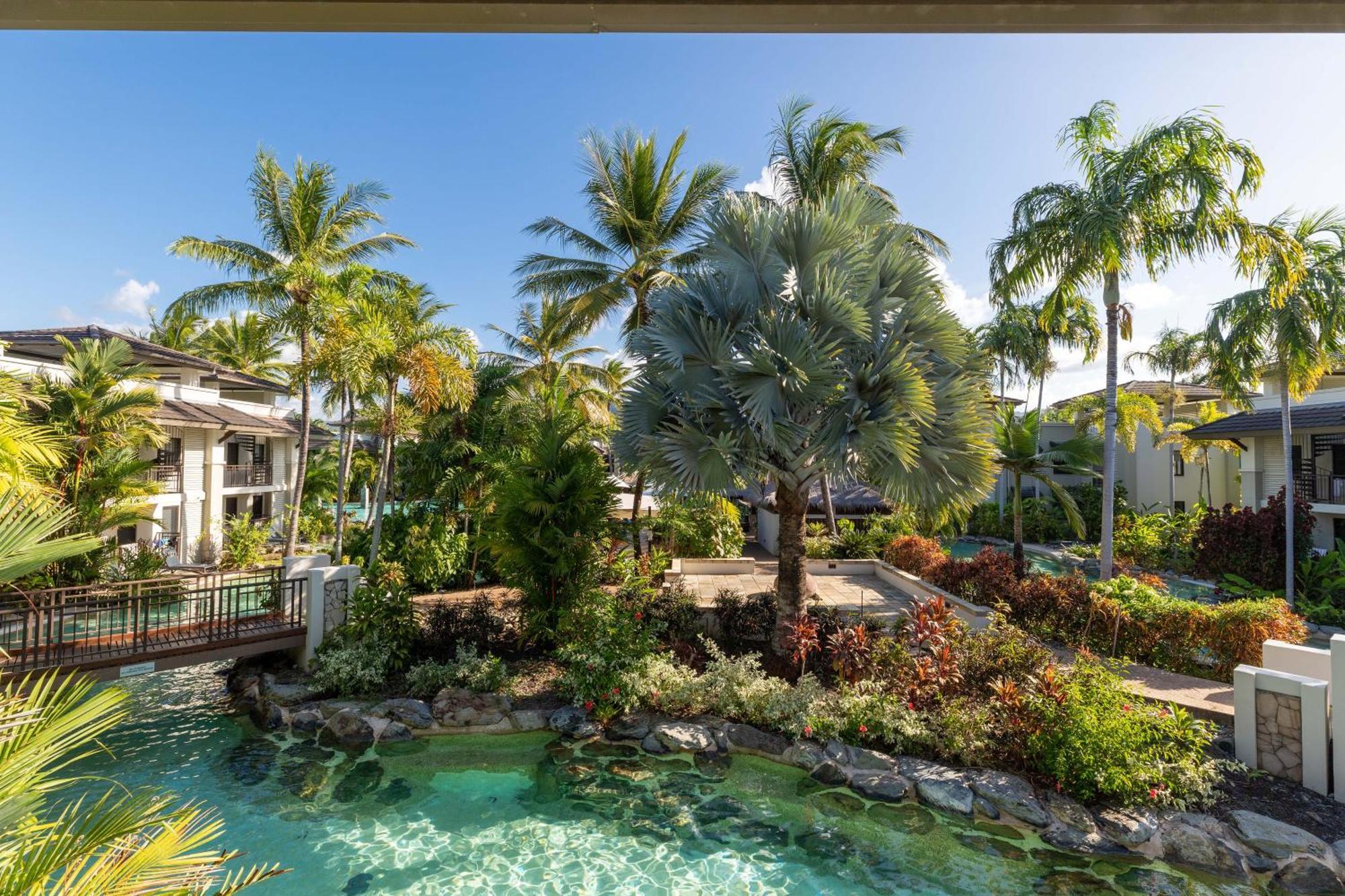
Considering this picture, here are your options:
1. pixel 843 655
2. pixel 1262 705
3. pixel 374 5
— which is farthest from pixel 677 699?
pixel 374 5

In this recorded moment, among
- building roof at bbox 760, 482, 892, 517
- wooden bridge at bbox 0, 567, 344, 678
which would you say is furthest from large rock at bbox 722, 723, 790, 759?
building roof at bbox 760, 482, 892, 517

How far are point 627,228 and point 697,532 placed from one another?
8.91 meters

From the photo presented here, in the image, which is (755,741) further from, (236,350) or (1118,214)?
(236,350)

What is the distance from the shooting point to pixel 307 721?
29.0ft

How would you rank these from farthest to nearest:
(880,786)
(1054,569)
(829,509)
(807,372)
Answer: (1054,569) < (829,509) < (807,372) < (880,786)

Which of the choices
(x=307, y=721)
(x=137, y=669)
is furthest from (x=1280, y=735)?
(x=137, y=669)

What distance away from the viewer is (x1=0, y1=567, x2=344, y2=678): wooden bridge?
8.24m

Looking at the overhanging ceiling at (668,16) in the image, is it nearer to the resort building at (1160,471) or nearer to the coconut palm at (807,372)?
the coconut palm at (807,372)

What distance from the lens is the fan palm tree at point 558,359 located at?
1722 cm

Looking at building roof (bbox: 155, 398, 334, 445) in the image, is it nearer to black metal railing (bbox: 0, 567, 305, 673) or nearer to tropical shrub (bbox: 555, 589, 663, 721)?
black metal railing (bbox: 0, 567, 305, 673)

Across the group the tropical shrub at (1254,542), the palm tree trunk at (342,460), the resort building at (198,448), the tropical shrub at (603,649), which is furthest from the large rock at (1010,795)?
the resort building at (198,448)

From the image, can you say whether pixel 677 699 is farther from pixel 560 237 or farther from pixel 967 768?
pixel 560 237

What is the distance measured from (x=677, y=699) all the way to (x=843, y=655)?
2548mm

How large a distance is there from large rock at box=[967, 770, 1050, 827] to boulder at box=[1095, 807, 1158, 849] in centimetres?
53
